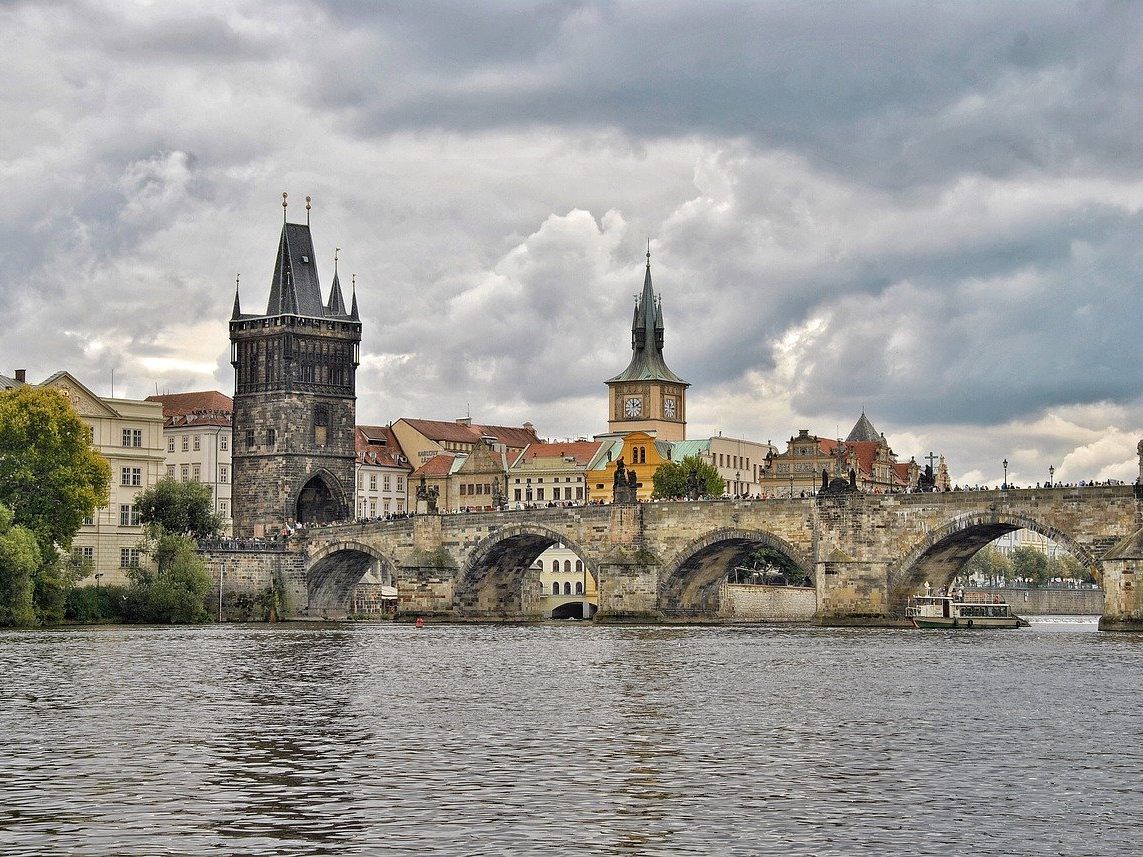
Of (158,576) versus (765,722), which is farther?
(158,576)

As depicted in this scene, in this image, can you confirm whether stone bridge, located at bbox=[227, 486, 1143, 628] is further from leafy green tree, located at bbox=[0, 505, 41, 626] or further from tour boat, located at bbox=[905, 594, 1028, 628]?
leafy green tree, located at bbox=[0, 505, 41, 626]

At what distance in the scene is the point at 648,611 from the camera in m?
99.8

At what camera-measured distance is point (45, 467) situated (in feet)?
304

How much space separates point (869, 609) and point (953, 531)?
222 inches

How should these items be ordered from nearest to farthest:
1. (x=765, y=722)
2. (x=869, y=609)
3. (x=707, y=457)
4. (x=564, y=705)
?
(x=765, y=722) < (x=564, y=705) < (x=869, y=609) < (x=707, y=457)

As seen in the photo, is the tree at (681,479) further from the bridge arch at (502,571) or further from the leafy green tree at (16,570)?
the leafy green tree at (16,570)

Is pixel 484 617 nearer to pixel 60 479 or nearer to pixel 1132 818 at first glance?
pixel 60 479

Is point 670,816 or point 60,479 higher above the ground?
point 60,479

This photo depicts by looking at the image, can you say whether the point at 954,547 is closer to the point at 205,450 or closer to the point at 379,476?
the point at 205,450

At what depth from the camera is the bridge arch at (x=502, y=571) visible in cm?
10800

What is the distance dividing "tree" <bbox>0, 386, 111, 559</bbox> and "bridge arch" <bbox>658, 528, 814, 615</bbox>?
28699mm

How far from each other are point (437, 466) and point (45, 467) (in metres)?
74.1

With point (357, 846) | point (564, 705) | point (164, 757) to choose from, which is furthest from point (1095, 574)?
point (357, 846)

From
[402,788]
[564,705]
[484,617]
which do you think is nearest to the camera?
[402,788]
